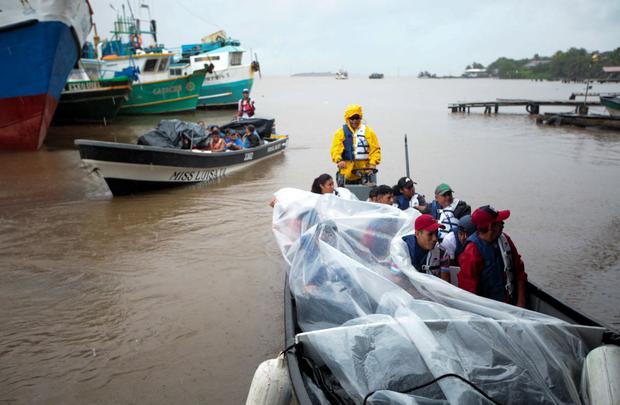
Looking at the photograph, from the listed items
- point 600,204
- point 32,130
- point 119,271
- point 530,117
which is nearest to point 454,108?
point 530,117

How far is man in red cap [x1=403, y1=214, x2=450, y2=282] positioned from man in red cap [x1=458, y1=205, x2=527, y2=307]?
0.21 metres

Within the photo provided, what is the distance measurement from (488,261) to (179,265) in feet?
14.1

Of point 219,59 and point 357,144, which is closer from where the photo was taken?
point 357,144

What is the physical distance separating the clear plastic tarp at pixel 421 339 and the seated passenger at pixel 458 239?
883 mm

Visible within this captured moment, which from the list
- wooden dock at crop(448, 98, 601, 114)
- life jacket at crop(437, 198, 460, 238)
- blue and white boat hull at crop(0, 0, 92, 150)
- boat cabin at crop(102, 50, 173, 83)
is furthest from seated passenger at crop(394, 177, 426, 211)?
wooden dock at crop(448, 98, 601, 114)

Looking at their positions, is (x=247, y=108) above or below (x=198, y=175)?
above

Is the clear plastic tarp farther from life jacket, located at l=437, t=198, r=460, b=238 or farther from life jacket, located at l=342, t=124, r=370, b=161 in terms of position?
life jacket, located at l=342, t=124, r=370, b=161

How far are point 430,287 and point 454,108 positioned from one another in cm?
3136

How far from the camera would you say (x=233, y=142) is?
12.1m

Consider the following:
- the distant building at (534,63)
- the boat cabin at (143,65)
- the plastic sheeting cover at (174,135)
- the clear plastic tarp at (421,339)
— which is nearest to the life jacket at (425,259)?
the clear plastic tarp at (421,339)

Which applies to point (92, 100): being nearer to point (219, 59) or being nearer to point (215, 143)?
point (219, 59)

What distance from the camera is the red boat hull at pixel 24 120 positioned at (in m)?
14.2

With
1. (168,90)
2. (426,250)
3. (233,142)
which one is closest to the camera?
(426,250)

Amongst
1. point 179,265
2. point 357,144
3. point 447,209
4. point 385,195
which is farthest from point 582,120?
point 179,265
